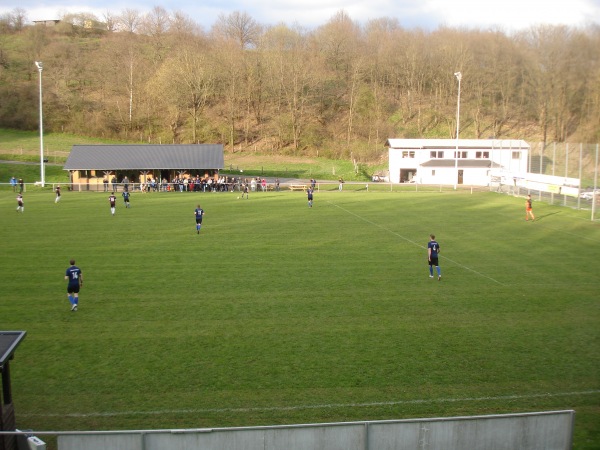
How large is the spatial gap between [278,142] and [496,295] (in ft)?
236

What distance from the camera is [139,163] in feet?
180

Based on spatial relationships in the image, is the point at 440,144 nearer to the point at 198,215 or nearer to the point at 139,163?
the point at 139,163

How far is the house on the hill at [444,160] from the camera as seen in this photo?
6341cm

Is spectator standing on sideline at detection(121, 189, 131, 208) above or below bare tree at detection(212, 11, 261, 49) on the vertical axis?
below

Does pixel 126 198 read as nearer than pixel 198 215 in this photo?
No

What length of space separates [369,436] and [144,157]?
53.0 metres

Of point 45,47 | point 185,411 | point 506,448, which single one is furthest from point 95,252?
point 45,47

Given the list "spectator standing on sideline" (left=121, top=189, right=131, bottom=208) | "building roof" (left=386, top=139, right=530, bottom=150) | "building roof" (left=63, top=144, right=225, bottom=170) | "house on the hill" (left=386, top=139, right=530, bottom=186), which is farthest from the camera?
"building roof" (left=386, top=139, right=530, bottom=150)

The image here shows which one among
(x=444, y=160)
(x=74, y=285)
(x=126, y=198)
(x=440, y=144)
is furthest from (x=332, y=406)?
(x=440, y=144)

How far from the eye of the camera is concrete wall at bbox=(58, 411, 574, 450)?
6.54m

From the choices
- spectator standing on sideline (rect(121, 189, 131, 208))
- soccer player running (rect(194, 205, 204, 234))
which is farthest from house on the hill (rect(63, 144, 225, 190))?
soccer player running (rect(194, 205, 204, 234))

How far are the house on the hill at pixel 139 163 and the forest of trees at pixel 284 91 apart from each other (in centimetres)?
2355

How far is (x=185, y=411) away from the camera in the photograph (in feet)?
30.1

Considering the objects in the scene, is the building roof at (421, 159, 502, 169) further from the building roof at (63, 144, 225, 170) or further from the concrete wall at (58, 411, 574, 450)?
the concrete wall at (58, 411, 574, 450)
